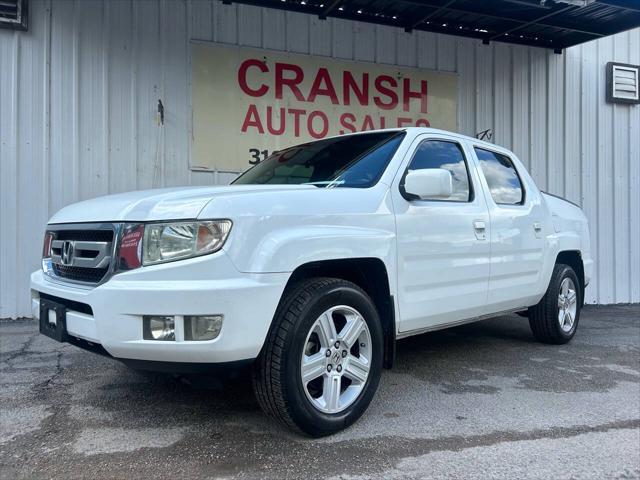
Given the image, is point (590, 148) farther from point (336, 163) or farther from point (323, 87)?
point (336, 163)

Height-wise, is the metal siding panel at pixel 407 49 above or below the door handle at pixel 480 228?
above

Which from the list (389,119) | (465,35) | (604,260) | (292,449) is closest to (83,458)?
(292,449)

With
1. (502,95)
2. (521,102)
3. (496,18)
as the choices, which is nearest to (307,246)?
(496,18)

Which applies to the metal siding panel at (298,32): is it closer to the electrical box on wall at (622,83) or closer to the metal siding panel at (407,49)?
the metal siding panel at (407,49)

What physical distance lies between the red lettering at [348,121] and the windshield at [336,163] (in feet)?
11.1

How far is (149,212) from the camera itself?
100 inches

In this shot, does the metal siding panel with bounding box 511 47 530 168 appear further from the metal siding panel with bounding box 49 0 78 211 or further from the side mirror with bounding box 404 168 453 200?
the metal siding panel with bounding box 49 0 78 211

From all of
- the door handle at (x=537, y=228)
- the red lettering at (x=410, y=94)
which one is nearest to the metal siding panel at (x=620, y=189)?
the red lettering at (x=410, y=94)

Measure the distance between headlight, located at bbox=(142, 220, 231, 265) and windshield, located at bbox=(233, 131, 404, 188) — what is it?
0.91m

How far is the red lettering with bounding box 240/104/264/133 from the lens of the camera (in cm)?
698

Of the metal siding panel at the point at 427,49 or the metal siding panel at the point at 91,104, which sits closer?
the metal siding panel at the point at 91,104

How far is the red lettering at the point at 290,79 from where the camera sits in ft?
23.4


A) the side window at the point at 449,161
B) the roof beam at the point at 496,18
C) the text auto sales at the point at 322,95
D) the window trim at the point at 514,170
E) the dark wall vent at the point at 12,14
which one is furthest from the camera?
the text auto sales at the point at 322,95

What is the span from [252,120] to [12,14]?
10.0 feet
